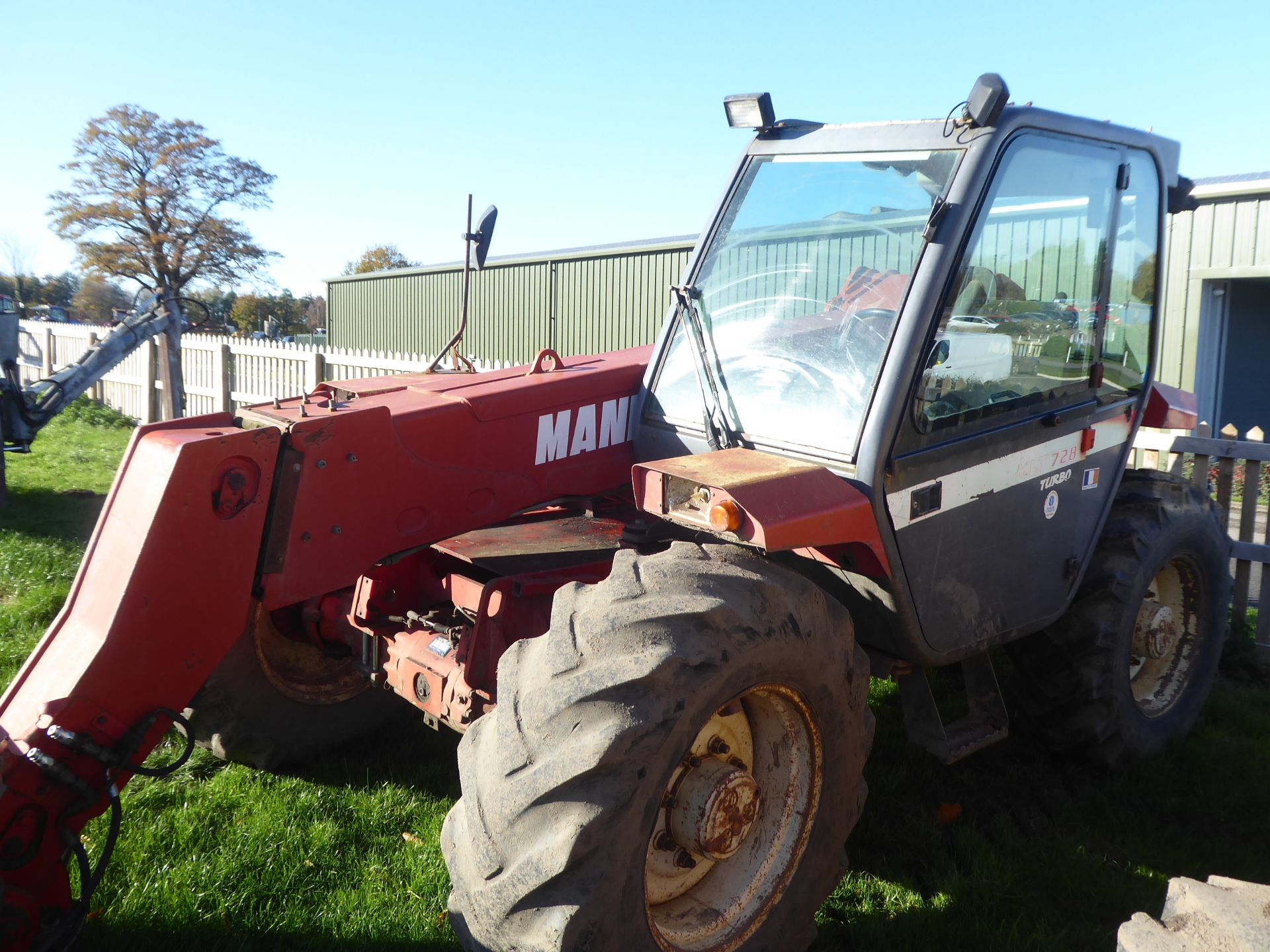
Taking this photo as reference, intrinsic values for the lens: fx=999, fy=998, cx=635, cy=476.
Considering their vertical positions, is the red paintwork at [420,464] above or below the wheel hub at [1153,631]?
above

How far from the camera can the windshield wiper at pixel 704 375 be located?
127 inches

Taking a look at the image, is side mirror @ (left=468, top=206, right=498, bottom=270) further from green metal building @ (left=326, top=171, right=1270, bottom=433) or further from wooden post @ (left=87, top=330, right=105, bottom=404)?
wooden post @ (left=87, top=330, right=105, bottom=404)

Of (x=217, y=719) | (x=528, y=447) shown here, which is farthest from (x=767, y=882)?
(x=217, y=719)

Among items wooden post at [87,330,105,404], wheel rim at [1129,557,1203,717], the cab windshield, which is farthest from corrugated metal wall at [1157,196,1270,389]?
wooden post at [87,330,105,404]

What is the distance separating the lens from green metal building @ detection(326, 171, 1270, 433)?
1236cm

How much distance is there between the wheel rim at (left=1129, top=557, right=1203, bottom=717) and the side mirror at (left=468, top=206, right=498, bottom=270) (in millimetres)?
3052

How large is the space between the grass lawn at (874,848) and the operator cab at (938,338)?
76 cm

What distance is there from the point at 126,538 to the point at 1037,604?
2983 mm

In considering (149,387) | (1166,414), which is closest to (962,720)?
(1166,414)

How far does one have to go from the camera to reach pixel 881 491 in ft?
9.53

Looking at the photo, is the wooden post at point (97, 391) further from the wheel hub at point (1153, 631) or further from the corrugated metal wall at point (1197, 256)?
the wheel hub at point (1153, 631)

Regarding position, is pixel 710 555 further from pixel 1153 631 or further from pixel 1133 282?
pixel 1153 631

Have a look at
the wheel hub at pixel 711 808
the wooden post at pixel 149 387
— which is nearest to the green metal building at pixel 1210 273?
the wheel hub at pixel 711 808

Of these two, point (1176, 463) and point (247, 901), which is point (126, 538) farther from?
point (1176, 463)
